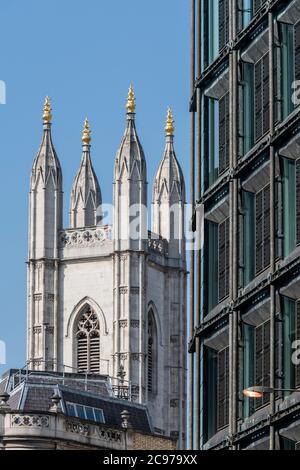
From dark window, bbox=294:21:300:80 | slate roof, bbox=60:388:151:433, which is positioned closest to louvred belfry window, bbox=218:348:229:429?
dark window, bbox=294:21:300:80

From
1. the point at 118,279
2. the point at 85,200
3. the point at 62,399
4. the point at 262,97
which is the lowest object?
the point at 262,97

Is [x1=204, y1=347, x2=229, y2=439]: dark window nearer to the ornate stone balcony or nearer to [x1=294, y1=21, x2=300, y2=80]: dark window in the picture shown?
[x1=294, y1=21, x2=300, y2=80]: dark window

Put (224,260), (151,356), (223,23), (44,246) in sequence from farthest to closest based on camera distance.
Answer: (151,356)
(44,246)
(223,23)
(224,260)

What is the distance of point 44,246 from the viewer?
14738cm

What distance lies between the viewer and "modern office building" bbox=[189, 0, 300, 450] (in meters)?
49.2

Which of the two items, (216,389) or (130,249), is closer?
(216,389)

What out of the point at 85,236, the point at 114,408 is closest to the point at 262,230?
the point at 114,408

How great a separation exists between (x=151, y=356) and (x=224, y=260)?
311 ft

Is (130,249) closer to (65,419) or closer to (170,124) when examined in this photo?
(170,124)

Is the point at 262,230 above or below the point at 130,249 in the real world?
below

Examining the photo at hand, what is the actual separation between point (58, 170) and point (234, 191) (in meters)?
95.0

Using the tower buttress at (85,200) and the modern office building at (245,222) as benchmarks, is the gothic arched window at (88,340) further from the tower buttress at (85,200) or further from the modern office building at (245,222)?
the modern office building at (245,222)
